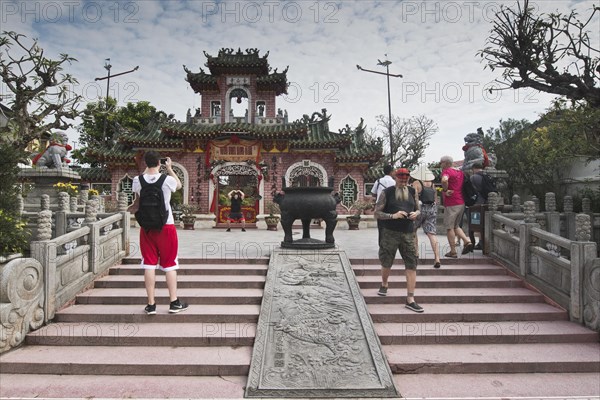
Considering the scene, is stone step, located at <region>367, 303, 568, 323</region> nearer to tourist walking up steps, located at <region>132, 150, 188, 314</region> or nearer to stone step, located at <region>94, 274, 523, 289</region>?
stone step, located at <region>94, 274, 523, 289</region>

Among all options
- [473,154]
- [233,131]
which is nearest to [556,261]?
[473,154]

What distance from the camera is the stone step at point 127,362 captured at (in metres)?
3.56

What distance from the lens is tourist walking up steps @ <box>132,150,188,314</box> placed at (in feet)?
13.6

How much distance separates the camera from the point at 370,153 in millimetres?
16312

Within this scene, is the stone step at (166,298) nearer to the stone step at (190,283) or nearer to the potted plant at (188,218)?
the stone step at (190,283)

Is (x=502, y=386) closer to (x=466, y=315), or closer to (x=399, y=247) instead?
(x=466, y=315)

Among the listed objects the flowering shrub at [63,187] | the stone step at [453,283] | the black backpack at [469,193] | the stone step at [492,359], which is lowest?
the stone step at [492,359]

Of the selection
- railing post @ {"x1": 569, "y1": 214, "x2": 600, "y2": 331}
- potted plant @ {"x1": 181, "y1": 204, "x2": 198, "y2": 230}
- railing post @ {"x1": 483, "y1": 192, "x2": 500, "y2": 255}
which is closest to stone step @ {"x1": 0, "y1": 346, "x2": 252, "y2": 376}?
railing post @ {"x1": 569, "y1": 214, "x2": 600, "y2": 331}

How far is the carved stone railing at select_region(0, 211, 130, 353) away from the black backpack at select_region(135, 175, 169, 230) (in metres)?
1.24

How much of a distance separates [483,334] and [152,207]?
4.00 m

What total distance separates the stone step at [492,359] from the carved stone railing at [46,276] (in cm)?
390

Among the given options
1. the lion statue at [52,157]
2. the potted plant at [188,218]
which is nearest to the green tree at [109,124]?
the potted plant at [188,218]

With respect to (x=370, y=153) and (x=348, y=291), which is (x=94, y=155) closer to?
(x=370, y=153)

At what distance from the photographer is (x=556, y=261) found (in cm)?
468
